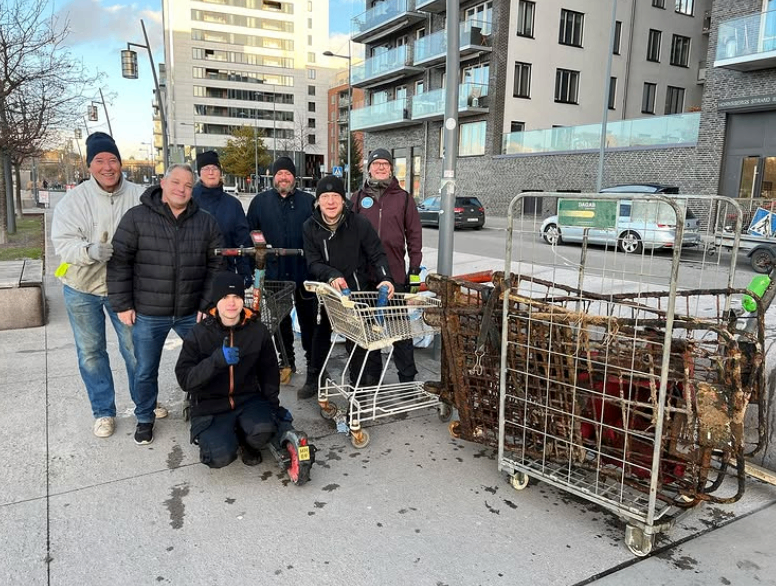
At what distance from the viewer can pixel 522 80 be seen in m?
29.5

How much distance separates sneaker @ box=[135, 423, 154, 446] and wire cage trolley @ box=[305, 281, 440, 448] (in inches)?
48.6

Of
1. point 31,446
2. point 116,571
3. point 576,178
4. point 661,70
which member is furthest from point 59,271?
point 661,70

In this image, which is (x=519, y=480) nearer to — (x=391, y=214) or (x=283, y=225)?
(x=391, y=214)

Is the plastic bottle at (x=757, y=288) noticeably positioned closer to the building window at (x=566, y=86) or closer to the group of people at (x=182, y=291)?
the group of people at (x=182, y=291)

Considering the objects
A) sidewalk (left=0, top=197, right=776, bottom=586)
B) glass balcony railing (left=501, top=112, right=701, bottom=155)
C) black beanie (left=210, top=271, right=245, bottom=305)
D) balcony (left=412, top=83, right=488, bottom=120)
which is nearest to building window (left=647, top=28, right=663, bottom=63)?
balcony (left=412, top=83, right=488, bottom=120)

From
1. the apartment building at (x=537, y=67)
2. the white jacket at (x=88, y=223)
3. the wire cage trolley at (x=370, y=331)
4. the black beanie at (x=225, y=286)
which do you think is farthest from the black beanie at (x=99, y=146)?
the apartment building at (x=537, y=67)

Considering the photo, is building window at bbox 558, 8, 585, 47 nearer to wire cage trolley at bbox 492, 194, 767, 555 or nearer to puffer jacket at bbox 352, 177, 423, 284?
puffer jacket at bbox 352, 177, 423, 284

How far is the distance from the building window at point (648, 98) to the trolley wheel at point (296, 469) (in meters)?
34.2

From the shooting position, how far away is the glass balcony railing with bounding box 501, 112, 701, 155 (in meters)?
21.0

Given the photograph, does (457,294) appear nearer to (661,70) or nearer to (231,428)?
(231,428)

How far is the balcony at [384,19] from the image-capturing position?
3406 cm

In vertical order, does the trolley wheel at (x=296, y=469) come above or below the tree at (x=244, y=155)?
below

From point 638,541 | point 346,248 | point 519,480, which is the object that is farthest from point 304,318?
point 638,541

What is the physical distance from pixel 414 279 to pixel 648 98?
3291 cm
